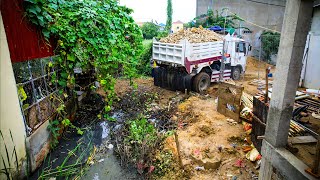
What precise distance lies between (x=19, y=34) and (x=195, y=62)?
679 cm

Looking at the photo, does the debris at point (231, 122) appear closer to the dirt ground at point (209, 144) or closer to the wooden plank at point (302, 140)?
the dirt ground at point (209, 144)

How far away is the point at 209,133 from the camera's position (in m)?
6.23

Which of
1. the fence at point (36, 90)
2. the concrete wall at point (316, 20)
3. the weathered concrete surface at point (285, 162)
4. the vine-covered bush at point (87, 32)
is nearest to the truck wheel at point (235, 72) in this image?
the concrete wall at point (316, 20)

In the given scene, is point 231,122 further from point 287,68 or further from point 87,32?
point 87,32

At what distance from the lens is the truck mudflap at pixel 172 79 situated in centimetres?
970

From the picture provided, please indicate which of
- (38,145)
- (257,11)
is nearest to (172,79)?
(38,145)

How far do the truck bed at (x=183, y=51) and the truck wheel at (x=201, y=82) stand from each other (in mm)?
852

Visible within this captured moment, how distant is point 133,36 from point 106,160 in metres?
4.22

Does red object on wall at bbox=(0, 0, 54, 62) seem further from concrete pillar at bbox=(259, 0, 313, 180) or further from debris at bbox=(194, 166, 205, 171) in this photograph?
concrete pillar at bbox=(259, 0, 313, 180)

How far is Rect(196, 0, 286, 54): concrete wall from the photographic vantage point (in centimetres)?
1831

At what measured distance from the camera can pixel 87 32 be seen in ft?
18.8

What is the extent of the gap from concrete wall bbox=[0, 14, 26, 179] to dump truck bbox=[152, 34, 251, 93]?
256 inches

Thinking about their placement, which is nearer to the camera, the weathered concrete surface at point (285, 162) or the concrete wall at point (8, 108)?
the weathered concrete surface at point (285, 162)

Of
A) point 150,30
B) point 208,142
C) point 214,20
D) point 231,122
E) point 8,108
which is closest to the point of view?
point 8,108
